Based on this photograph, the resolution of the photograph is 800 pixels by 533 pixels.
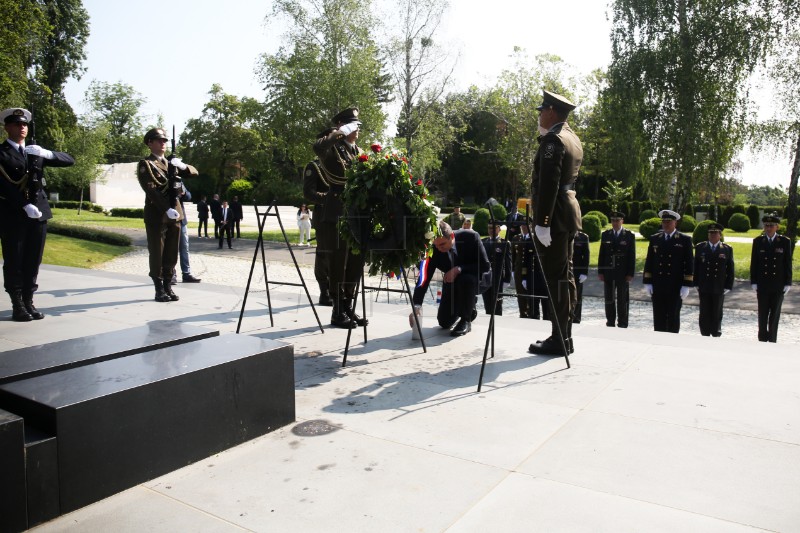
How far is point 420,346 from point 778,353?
338 centimetres

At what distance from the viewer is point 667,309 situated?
10.2 meters

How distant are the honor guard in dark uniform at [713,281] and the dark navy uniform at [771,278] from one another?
1.39 ft

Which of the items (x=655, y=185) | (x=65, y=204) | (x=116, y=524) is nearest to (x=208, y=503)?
(x=116, y=524)

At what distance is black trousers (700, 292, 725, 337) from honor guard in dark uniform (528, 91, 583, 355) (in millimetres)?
5015

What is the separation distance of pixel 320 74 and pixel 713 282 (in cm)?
2320

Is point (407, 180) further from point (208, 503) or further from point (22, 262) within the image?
point (22, 262)

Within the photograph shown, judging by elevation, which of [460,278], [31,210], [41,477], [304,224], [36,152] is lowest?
[41,477]

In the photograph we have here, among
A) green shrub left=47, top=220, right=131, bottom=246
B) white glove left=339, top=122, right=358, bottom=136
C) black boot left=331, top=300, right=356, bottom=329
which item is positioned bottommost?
black boot left=331, top=300, right=356, bottom=329

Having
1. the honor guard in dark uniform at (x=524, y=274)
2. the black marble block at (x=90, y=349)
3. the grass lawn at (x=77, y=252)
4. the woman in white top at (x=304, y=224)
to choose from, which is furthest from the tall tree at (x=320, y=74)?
the black marble block at (x=90, y=349)

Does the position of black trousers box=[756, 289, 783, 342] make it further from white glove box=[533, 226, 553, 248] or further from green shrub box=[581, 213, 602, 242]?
green shrub box=[581, 213, 602, 242]

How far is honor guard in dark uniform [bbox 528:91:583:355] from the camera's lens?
18.2 feet

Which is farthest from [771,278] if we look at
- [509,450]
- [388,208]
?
[509,450]

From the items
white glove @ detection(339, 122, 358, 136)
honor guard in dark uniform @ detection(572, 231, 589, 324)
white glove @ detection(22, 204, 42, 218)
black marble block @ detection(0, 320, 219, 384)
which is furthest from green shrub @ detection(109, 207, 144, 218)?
black marble block @ detection(0, 320, 219, 384)

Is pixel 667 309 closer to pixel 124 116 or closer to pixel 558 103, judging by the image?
pixel 558 103
